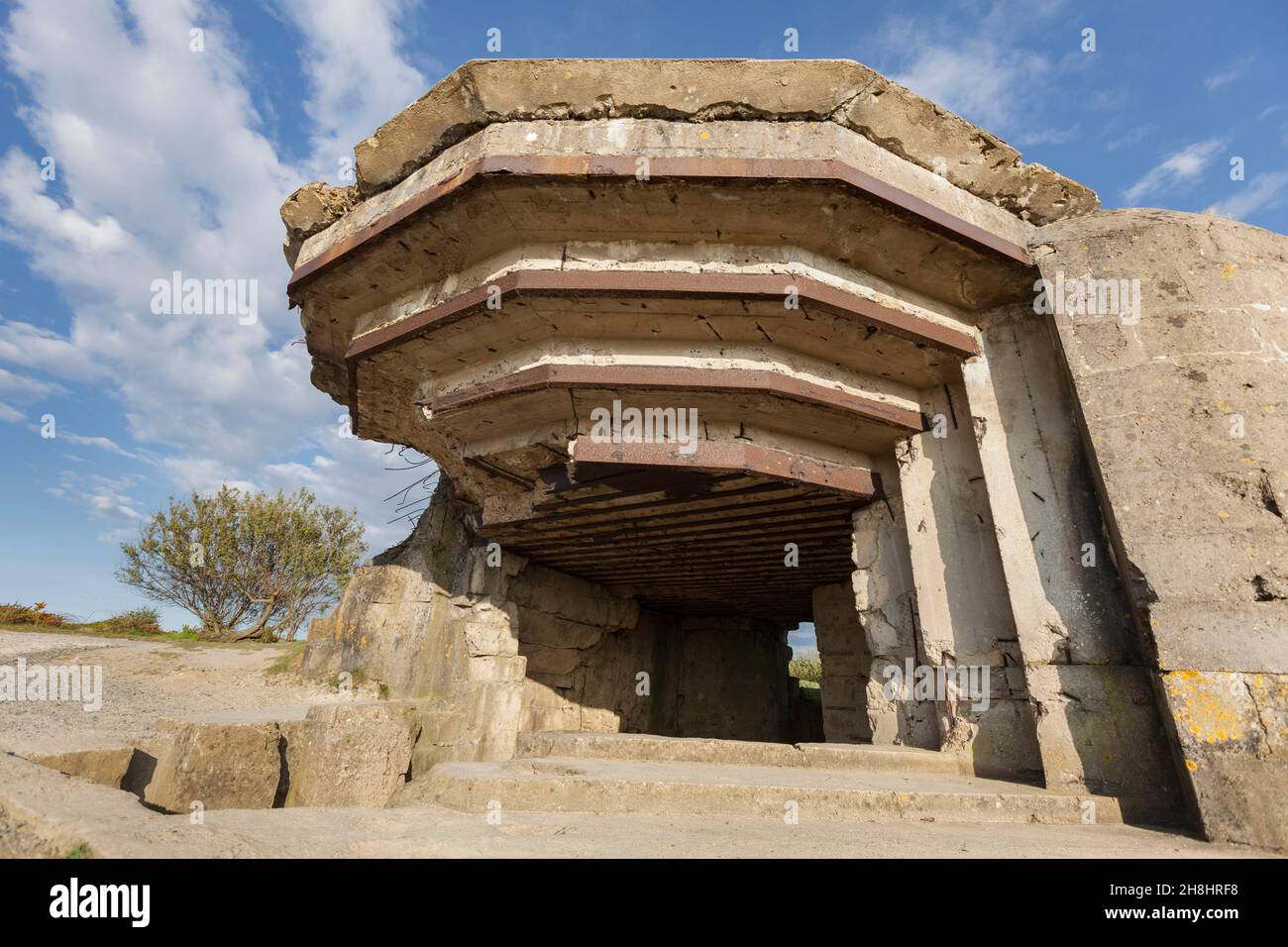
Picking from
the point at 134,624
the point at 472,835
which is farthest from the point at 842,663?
the point at 134,624

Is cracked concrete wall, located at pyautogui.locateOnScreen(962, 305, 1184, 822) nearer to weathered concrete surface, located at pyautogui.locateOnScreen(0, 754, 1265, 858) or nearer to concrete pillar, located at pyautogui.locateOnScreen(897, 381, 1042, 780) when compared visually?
concrete pillar, located at pyautogui.locateOnScreen(897, 381, 1042, 780)

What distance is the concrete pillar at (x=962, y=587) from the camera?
3.45 meters

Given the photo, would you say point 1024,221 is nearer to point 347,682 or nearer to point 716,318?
point 716,318

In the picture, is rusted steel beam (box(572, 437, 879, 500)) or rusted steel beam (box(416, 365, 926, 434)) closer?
rusted steel beam (box(416, 365, 926, 434))

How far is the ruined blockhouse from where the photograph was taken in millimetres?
2807

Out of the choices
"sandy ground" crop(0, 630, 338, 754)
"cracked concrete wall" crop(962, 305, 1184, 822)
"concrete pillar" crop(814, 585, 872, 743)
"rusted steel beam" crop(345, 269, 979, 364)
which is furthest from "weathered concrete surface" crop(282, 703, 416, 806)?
"concrete pillar" crop(814, 585, 872, 743)

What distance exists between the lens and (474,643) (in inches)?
219

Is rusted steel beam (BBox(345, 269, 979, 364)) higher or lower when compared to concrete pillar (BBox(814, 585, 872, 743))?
higher

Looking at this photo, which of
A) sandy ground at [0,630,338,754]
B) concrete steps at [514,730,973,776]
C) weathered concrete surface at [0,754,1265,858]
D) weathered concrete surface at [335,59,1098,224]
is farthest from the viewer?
sandy ground at [0,630,338,754]

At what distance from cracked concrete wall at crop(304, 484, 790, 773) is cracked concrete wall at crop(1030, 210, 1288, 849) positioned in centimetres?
467

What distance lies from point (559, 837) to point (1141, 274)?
4073mm

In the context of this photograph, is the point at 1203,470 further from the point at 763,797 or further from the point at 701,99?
the point at 701,99

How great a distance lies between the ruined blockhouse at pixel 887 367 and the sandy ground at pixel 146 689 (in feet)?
5.44

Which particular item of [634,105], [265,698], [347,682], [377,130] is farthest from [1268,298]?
[265,698]
